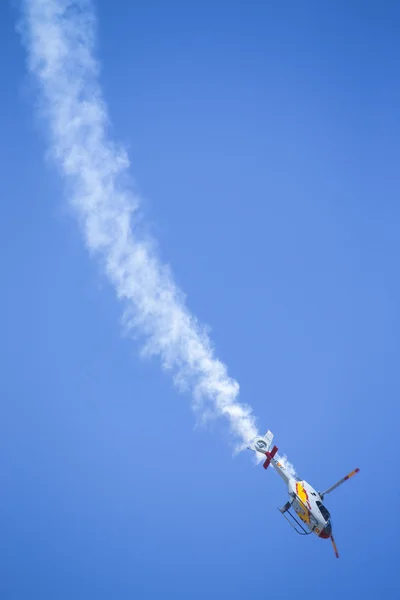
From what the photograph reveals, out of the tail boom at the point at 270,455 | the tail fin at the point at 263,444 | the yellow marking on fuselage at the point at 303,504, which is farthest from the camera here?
the tail boom at the point at 270,455

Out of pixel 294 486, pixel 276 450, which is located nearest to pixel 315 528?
pixel 294 486

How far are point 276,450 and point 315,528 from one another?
547 centimetres

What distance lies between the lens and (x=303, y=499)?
92.4ft

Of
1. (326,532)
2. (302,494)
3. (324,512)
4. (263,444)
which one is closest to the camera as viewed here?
(326,532)

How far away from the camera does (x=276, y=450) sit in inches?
1177

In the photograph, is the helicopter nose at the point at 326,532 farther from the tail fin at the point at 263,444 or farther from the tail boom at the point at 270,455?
the tail fin at the point at 263,444

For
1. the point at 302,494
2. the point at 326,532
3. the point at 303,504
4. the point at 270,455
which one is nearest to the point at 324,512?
the point at 326,532

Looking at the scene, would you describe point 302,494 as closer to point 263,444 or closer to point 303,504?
point 303,504

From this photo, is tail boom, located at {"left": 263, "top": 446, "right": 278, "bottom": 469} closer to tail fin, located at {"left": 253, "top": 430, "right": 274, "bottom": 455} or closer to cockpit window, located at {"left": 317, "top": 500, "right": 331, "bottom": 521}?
tail fin, located at {"left": 253, "top": 430, "right": 274, "bottom": 455}

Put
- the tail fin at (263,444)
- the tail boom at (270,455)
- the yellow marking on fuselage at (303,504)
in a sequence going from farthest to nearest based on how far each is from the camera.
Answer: the tail boom at (270,455) < the tail fin at (263,444) < the yellow marking on fuselage at (303,504)

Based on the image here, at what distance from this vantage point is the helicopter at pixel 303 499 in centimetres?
2772

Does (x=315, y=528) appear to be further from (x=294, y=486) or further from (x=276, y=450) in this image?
(x=276, y=450)

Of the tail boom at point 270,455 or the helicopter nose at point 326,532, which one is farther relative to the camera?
the tail boom at point 270,455

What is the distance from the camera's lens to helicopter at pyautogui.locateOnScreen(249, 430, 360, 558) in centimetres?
2772
